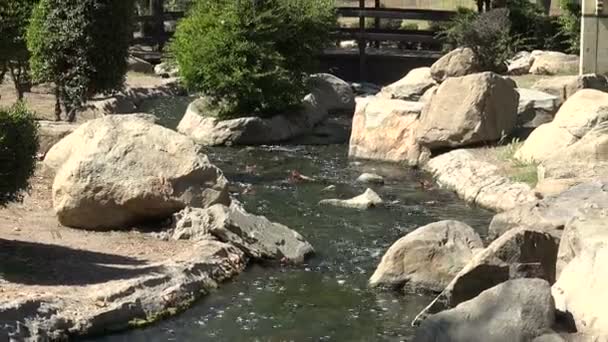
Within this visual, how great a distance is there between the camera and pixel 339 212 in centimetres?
1573

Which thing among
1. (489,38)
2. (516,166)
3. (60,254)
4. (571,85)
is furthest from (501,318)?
(489,38)

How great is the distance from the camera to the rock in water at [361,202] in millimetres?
16141

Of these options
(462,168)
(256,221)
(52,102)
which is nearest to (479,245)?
(256,221)

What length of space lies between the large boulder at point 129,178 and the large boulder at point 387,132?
7054 mm

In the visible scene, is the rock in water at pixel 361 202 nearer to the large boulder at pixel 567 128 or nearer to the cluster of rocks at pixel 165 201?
the cluster of rocks at pixel 165 201

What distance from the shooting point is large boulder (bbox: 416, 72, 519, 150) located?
19.0 m

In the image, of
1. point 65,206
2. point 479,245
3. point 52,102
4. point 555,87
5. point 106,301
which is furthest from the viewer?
point 52,102

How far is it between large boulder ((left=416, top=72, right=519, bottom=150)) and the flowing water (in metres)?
0.89

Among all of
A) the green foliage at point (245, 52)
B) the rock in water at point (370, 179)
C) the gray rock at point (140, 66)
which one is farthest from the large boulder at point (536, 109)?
the gray rock at point (140, 66)

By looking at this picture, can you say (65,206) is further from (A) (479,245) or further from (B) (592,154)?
(B) (592,154)

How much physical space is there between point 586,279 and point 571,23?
21.9 meters

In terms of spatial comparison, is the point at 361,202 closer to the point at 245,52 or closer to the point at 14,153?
the point at 14,153

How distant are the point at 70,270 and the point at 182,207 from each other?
243 cm

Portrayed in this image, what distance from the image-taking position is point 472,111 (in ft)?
62.6
